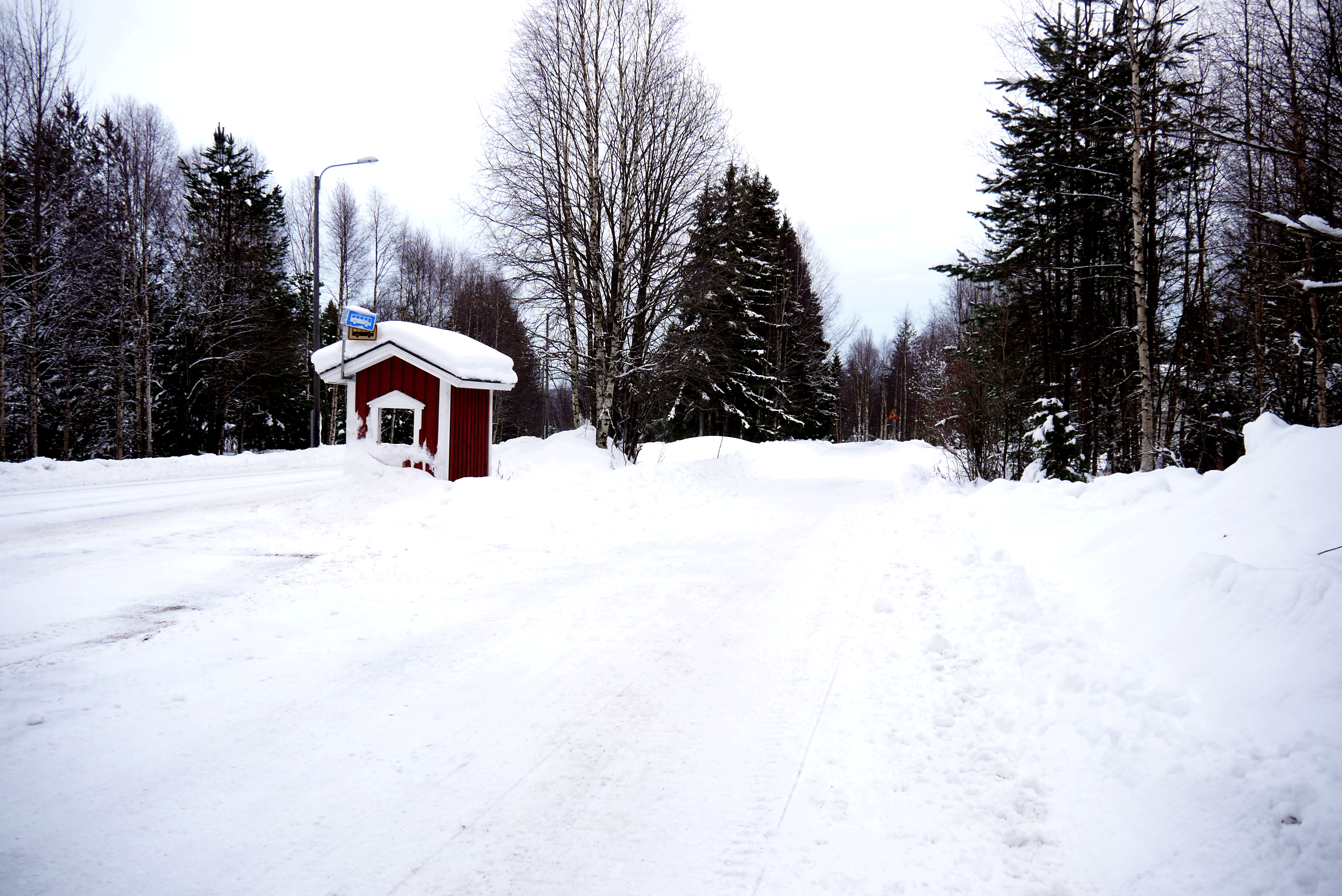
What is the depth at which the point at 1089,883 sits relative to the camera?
2375 mm

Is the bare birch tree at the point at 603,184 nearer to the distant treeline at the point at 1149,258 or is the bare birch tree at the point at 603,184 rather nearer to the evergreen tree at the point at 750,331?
the evergreen tree at the point at 750,331

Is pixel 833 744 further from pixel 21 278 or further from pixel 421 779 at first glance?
pixel 21 278

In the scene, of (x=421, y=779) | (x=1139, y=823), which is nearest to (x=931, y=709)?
(x=1139, y=823)

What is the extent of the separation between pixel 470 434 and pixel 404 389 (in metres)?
1.40

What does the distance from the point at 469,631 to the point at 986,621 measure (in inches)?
166

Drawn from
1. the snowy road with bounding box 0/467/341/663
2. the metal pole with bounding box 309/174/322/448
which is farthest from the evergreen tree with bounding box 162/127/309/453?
the snowy road with bounding box 0/467/341/663

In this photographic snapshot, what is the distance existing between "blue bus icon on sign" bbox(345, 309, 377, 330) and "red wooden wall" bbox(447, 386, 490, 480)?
69.4 inches

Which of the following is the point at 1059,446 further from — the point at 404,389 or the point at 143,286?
the point at 143,286

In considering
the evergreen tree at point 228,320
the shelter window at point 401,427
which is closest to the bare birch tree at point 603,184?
the shelter window at point 401,427

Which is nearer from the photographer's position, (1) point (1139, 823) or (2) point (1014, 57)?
(1) point (1139, 823)

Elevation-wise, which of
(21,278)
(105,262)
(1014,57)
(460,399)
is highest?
(1014,57)

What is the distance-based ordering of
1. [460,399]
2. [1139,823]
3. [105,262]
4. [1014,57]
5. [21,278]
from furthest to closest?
[105,262], [21,278], [1014,57], [460,399], [1139,823]

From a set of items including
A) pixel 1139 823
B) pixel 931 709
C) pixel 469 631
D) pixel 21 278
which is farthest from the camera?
pixel 21 278

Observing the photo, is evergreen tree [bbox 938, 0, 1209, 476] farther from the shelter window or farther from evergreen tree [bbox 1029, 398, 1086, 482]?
the shelter window
